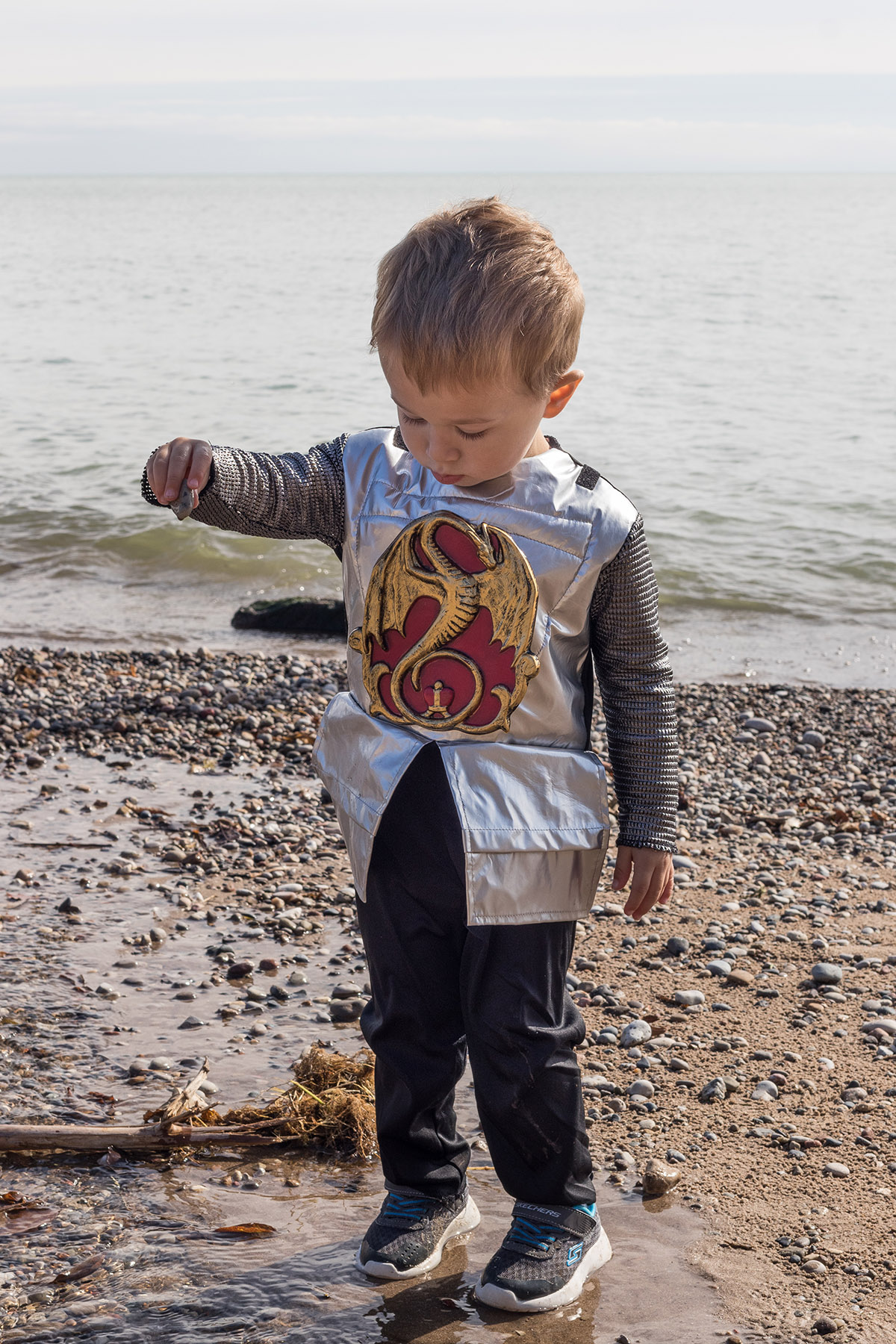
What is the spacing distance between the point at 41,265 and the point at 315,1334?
59.0 meters

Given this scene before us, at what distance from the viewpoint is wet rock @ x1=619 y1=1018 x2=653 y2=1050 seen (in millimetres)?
3791

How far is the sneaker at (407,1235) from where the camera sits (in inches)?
106

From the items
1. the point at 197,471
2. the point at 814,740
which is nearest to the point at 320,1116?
the point at 197,471

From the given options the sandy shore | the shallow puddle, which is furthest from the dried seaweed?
the sandy shore

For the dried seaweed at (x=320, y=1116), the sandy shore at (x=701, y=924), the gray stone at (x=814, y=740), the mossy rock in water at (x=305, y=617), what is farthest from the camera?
the mossy rock in water at (x=305, y=617)

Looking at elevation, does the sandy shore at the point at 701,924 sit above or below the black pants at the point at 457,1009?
below

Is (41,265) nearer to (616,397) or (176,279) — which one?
(176,279)

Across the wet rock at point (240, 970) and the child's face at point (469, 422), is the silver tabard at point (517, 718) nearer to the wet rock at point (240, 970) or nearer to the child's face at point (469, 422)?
the child's face at point (469, 422)

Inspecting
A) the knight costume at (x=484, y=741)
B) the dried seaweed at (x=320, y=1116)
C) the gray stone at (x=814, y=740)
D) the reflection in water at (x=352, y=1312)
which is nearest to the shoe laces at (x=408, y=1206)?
the reflection in water at (x=352, y=1312)

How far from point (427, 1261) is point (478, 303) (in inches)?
79.1

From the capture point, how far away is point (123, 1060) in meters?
3.53

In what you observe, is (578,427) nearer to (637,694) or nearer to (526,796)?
(637,694)

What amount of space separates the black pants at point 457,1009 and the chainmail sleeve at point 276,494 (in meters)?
0.56

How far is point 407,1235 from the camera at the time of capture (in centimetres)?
272
